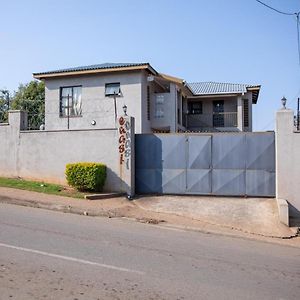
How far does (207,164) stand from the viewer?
16.0 metres

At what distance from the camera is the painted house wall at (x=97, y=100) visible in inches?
933

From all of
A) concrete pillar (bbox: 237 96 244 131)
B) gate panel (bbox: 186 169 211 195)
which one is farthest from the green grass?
concrete pillar (bbox: 237 96 244 131)

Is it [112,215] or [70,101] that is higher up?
[70,101]

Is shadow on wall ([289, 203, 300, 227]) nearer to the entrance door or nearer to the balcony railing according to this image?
the balcony railing

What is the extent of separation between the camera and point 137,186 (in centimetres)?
1673

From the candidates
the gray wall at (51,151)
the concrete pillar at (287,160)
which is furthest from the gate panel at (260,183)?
the gray wall at (51,151)

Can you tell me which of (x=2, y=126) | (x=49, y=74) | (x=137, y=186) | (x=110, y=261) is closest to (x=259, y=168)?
(x=137, y=186)

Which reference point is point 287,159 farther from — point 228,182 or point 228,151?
point 228,182

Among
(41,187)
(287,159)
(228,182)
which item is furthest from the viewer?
(41,187)

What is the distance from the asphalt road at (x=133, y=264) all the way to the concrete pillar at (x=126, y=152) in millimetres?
5131

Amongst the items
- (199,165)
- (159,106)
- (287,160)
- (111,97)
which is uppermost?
(111,97)

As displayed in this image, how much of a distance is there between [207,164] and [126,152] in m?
3.17

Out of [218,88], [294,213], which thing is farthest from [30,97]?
[294,213]

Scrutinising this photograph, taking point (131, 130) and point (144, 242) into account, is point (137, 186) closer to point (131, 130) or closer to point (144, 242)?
point (131, 130)
